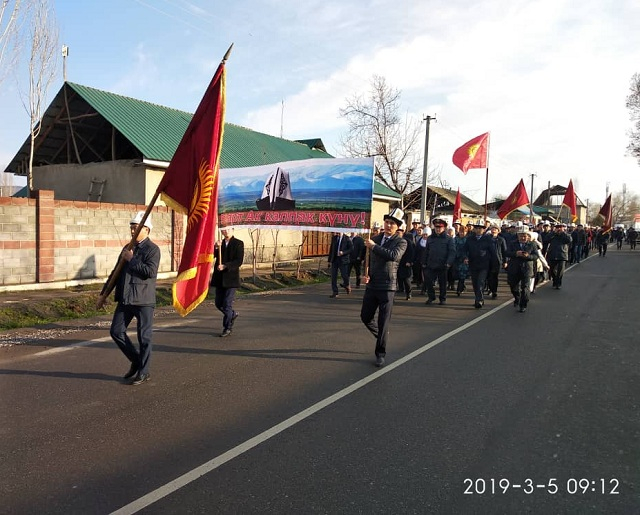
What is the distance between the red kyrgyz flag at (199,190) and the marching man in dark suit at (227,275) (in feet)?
6.35

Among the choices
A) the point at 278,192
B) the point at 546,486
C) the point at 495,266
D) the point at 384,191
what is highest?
the point at 384,191

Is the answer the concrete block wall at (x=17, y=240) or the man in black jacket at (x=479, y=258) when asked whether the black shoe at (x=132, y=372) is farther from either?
the man in black jacket at (x=479, y=258)

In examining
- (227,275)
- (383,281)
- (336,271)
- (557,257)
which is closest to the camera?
(383,281)

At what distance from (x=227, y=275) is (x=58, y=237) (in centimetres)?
647

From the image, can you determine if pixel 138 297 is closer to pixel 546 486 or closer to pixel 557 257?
pixel 546 486

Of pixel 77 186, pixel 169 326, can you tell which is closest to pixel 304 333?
pixel 169 326

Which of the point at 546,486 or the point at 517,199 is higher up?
the point at 517,199

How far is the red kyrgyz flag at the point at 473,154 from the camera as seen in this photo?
21.7 metres

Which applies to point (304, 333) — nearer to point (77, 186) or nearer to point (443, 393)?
point (443, 393)

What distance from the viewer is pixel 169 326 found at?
8523mm

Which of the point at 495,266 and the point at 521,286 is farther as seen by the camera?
the point at 495,266

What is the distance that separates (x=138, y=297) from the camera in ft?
17.1

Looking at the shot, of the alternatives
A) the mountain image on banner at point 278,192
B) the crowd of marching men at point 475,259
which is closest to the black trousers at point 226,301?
the crowd of marching men at point 475,259

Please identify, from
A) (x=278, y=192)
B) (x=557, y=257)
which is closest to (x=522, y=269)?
(x=557, y=257)
